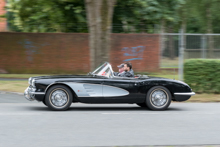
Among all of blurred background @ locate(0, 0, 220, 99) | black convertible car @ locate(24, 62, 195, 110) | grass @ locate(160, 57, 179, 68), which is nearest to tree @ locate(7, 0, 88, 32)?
blurred background @ locate(0, 0, 220, 99)

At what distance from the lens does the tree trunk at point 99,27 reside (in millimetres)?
12133

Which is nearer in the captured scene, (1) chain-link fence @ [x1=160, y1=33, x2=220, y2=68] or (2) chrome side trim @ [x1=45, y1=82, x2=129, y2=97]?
(2) chrome side trim @ [x1=45, y1=82, x2=129, y2=97]

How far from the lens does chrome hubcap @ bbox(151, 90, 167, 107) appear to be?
901cm

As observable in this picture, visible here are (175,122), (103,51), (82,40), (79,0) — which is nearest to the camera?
(175,122)

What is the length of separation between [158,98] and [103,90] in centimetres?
149

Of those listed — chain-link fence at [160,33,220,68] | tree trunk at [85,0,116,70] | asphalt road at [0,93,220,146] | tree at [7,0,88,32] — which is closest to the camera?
asphalt road at [0,93,220,146]

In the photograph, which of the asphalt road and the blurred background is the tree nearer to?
Answer: the blurred background

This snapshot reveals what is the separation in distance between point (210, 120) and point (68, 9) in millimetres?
12810

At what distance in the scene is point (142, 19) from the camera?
1942cm

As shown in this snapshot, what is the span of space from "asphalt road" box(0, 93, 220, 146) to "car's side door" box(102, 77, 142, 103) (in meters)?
0.33

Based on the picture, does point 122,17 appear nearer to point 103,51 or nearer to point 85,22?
point 85,22

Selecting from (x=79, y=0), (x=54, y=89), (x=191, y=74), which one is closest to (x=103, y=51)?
(x=191, y=74)

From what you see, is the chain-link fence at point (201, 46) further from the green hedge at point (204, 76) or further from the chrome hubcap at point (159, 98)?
the chrome hubcap at point (159, 98)

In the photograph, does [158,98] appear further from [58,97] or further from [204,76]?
[204,76]
